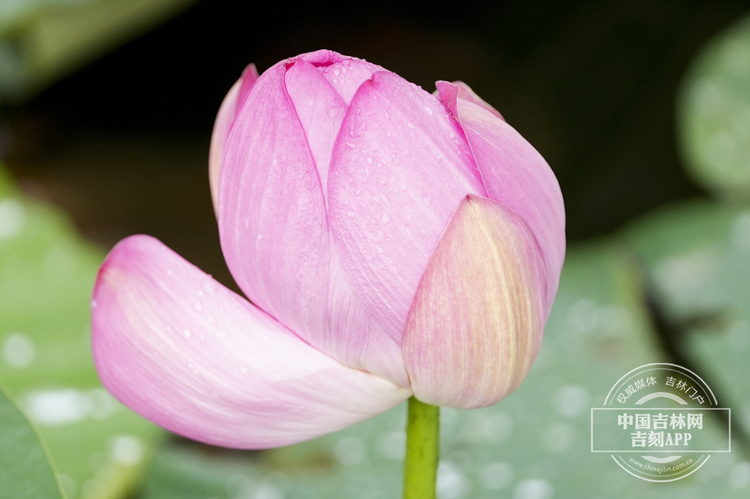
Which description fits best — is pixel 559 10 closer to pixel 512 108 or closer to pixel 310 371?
pixel 512 108

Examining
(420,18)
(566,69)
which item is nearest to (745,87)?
(566,69)

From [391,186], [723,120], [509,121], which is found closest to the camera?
[391,186]

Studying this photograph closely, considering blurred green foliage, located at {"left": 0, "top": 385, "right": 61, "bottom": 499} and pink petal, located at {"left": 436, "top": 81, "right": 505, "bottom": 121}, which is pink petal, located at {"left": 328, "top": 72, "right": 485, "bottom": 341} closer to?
pink petal, located at {"left": 436, "top": 81, "right": 505, "bottom": 121}

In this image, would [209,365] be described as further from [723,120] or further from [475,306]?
[723,120]

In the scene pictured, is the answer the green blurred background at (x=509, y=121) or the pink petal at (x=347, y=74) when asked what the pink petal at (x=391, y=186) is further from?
the green blurred background at (x=509, y=121)

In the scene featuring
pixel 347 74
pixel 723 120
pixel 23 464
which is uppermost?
pixel 723 120

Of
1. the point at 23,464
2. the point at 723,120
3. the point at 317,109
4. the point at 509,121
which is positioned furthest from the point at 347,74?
the point at 509,121

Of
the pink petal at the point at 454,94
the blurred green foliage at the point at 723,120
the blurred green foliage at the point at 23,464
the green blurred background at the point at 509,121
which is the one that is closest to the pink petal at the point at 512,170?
the pink petal at the point at 454,94

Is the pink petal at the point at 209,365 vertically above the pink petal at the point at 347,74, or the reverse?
the pink petal at the point at 347,74

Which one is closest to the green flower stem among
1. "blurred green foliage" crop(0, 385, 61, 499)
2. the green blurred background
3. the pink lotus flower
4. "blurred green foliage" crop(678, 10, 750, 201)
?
the pink lotus flower
